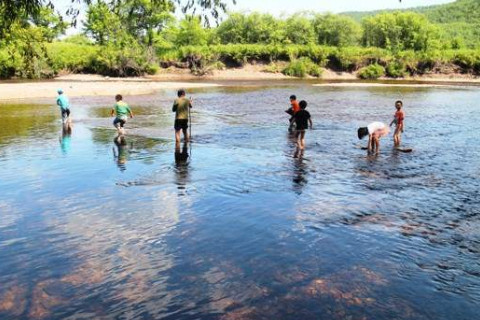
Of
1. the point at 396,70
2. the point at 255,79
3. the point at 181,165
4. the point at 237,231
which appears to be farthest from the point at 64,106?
the point at 396,70

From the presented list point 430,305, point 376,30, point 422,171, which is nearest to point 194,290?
point 430,305

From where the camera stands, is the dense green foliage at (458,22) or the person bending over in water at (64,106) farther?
the dense green foliage at (458,22)

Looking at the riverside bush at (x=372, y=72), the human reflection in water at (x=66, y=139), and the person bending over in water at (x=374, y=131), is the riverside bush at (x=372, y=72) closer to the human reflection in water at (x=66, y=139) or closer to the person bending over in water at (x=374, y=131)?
the human reflection in water at (x=66, y=139)

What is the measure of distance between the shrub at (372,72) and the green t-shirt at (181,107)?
64.7 metres

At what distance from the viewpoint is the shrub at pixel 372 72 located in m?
77.4

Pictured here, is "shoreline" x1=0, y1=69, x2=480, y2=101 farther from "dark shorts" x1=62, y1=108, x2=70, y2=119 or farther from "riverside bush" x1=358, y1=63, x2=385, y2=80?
"dark shorts" x1=62, y1=108, x2=70, y2=119

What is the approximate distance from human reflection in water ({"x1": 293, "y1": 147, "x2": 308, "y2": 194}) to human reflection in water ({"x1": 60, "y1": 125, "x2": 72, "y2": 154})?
7.45 metres

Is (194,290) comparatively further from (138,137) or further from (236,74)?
(236,74)

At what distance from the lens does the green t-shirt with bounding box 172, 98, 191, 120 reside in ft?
55.8

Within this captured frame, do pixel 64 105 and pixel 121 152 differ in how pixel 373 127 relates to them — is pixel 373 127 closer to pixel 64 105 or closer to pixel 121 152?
pixel 121 152

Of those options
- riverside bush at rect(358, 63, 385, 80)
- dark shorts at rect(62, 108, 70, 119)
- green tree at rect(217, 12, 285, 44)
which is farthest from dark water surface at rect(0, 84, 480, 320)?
green tree at rect(217, 12, 285, 44)

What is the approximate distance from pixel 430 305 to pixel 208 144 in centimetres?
1270

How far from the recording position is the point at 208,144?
18.3 metres

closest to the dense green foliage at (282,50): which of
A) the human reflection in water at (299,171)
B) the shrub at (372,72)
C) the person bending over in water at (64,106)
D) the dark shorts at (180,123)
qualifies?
the shrub at (372,72)
